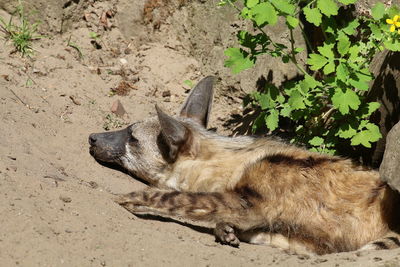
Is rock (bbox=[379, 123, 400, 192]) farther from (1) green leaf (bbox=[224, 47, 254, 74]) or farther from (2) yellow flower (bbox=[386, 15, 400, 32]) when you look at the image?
(1) green leaf (bbox=[224, 47, 254, 74])

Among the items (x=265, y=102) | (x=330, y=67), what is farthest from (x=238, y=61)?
(x=330, y=67)

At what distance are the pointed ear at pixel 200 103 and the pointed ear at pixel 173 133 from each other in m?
0.73

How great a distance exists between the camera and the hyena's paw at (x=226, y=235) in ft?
17.8

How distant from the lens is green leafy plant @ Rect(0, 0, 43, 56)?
758 cm

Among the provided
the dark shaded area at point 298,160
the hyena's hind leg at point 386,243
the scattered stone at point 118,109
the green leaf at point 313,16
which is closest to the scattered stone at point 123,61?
the scattered stone at point 118,109

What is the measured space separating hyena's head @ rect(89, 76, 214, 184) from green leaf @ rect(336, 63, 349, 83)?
147 centimetres

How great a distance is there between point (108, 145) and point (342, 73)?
92.8 inches

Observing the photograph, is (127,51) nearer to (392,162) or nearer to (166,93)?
(166,93)

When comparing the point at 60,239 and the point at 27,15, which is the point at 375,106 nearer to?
the point at 60,239

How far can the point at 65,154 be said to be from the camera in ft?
21.1

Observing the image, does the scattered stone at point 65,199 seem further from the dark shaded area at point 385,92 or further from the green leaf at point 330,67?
the dark shaded area at point 385,92

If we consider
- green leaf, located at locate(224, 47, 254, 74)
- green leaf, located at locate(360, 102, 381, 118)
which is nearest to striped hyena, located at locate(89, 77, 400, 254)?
green leaf, located at locate(360, 102, 381, 118)

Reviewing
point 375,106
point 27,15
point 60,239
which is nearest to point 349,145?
point 375,106

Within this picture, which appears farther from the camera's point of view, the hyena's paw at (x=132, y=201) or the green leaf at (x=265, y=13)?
the hyena's paw at (x=132, y=201)
